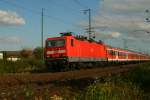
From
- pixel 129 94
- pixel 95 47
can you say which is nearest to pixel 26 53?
pixel 95 47

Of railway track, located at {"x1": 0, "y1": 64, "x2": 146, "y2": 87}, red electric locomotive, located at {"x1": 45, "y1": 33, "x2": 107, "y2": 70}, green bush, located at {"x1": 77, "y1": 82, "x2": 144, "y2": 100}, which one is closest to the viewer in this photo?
green bush, located at {"x1": 77, "y1": 82, "x2": 144, "y2": 100}

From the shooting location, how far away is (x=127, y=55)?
212 ft

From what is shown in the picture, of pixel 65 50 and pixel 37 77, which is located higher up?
pixel 65 50

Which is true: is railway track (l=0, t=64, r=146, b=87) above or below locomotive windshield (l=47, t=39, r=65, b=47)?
below

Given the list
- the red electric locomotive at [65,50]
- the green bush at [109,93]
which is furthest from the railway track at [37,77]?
the green bush at [109,93]

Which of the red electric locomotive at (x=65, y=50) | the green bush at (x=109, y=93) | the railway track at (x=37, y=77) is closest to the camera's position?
the green bush at (x=109, y=93)

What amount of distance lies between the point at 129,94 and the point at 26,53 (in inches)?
2496

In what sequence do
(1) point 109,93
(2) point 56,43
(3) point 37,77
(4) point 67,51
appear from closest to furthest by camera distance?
(1) point 109,93
(3) point 37,77
(4) point 67,51
(2) point 56,43

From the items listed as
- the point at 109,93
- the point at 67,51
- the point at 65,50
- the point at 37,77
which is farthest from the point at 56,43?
the point at 109,93

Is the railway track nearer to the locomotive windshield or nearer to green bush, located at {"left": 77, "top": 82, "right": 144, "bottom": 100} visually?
the locomotive windshield

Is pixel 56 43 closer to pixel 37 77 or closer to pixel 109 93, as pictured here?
pixel 37 77


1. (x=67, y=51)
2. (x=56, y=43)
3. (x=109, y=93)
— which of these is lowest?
(x=109, y=93)

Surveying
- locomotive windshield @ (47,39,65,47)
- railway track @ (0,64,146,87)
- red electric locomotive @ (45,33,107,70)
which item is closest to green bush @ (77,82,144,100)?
railway track @ (0,64,146,87)

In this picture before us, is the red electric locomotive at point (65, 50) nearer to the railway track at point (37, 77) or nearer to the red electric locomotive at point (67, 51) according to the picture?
the red electric locomotive at point (67, 51)
